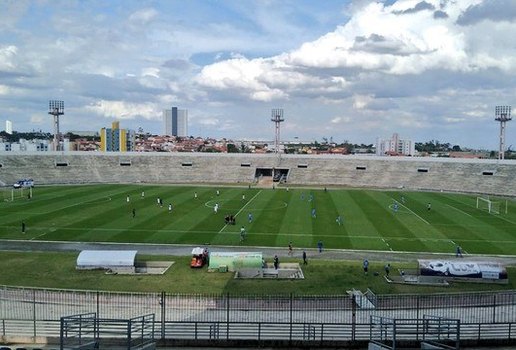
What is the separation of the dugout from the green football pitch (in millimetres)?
6949

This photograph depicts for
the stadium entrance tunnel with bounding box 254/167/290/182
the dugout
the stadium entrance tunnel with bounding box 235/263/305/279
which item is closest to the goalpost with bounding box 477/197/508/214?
the stadium entrance tunnel with bounding box 235/263/305/279

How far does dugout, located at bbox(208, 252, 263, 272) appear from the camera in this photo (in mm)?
29125

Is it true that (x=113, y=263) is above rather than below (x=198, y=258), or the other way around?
below

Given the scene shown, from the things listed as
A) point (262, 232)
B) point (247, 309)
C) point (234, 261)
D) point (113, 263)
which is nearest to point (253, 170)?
point (262, 232)

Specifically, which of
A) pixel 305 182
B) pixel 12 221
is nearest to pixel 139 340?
pixel 12 221

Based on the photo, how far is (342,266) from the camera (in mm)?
30766

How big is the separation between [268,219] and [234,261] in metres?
17.2

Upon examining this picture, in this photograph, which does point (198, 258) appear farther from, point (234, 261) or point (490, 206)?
point (490, 206)

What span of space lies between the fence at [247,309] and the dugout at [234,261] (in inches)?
262

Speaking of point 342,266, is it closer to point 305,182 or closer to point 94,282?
point 94,282

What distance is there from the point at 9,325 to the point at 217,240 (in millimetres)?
20163

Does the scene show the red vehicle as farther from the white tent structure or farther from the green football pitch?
the green football pitch

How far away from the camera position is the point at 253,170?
291ft

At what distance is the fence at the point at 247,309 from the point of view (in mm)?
18594
